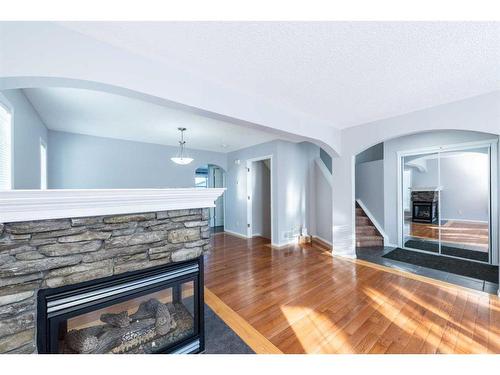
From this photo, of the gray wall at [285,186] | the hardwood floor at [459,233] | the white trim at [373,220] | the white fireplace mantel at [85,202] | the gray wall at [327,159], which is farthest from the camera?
the gray wall at [327,159]

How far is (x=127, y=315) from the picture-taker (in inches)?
65.7

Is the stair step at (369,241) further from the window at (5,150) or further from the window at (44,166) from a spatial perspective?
the window at (44,166)

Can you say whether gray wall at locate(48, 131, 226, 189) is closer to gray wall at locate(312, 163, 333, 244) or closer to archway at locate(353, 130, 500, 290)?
gray wall at locate(312, 163, 333, 244)

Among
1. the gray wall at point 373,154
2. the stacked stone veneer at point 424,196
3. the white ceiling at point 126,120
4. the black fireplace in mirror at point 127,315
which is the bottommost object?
the black fireplace in mirror at point 127,315

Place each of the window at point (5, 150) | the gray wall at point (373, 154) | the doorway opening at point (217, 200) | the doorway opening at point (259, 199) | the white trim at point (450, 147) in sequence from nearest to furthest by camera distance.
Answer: the window at point (5, 150), the white trim at point (450, 147), the gray wall at point (373, 154), the doorway opening at point (259, 199), the doorway opening at point (217, 200)

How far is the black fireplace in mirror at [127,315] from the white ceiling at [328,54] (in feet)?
5.67

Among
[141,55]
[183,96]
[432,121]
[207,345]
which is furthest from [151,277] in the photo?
[432,121]

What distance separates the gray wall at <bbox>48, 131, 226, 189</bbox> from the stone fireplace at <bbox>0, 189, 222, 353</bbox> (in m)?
3.62

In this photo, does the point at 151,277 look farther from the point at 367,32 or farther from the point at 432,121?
the point at 432,121

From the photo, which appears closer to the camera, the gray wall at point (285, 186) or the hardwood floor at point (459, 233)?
the hardwood floor at point (459, 233)

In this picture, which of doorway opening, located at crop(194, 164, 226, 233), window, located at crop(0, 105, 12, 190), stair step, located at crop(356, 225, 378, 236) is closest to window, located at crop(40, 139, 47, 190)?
window, located at crop(0, 105, 12, 190)

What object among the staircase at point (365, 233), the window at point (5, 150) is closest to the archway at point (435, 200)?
the staircase at point (365, 233)

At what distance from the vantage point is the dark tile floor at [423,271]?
263 cm
